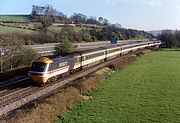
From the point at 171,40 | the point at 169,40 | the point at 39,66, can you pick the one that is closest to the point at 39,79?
the point at 39,66

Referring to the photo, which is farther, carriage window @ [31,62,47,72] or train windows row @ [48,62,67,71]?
train windows row @ [48,62,67,71]

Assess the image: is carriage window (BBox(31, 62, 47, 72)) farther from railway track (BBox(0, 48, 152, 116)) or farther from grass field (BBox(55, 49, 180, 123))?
grass field (BBox(55, 49, 180, 123))

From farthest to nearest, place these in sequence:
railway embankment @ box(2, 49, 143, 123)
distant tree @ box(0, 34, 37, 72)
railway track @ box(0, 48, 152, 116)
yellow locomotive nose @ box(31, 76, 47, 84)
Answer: distant tree @ box(0, 34, 37, 72)
yellow locomotive nose @ box(31, 76, 47, 84)
railway track @ box(0, 48, 152, 116)
railway embankment @ box(2, 49, 143, 123)

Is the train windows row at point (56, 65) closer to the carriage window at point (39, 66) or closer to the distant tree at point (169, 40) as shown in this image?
the carriage window at point (39, 66)

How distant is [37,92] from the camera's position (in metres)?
27.6

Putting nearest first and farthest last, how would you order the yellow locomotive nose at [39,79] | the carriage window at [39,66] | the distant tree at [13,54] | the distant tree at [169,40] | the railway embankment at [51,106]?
the railway embankment at [51,106]
the yellow locomotive nose at [39,79]
the carriage window at [39,66]
the distant tree at [13,54]
the distant tree at [169,40]

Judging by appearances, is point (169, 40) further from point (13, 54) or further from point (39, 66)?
point (39, 66)

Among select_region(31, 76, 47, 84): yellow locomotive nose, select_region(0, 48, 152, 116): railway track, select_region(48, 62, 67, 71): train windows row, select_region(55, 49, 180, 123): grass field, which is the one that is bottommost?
select_region(55, 49, 180, 123): grass field

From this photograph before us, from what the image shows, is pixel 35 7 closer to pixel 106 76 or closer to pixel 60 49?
pixel 60 49

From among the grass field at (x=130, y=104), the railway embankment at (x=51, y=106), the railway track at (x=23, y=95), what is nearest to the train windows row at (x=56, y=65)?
the railway track at (x=23, y=95)

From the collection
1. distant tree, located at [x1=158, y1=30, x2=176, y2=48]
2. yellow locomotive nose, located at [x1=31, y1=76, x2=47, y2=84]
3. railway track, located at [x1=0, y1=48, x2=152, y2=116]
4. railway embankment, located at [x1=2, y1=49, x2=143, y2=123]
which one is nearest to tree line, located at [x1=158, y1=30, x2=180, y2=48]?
distant tree, located at [x1=158, y1=30, x2=176, y2=48]

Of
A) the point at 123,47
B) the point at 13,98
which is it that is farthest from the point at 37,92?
the point at 123,47

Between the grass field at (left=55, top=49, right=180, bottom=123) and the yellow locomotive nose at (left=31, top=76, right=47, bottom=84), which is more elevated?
the yellow locomotive nose at (left=31, top=76, right=47, bottom=84)

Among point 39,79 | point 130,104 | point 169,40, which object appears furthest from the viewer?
point 169,40
